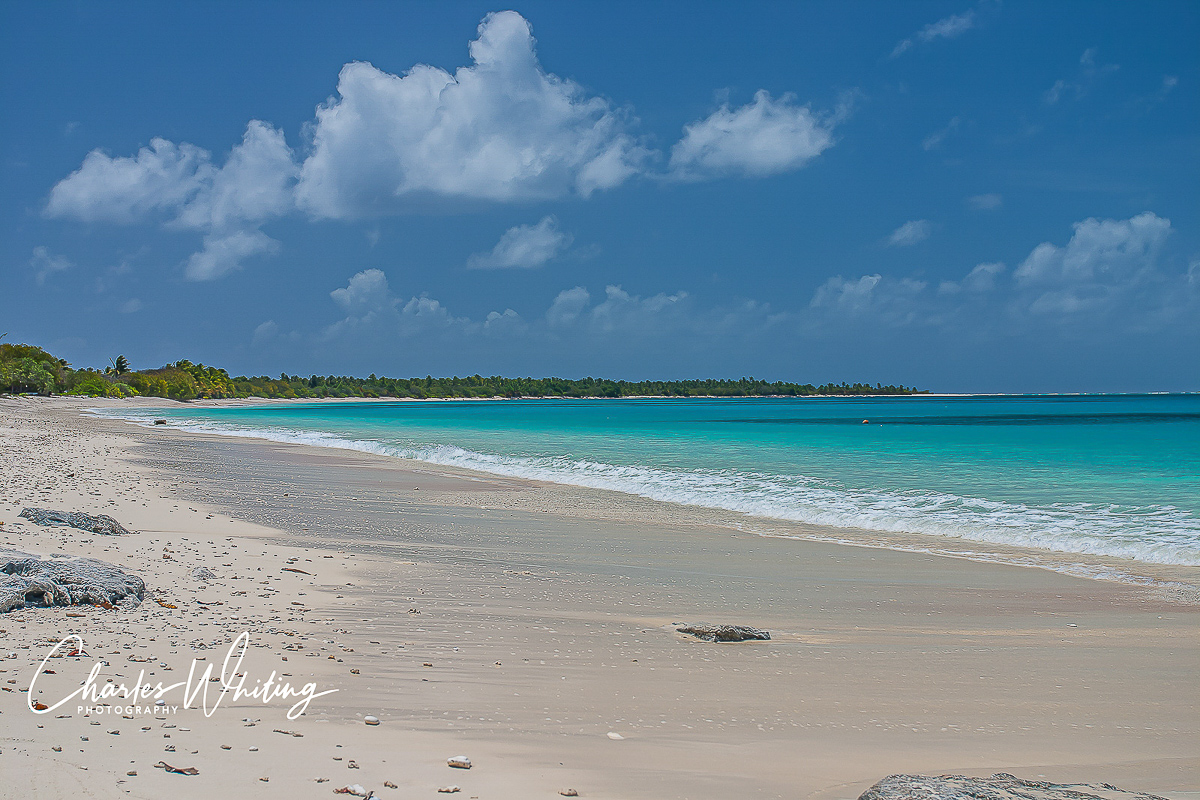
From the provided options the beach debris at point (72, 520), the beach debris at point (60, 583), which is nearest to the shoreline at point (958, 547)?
the beach debris at point (72, 520)

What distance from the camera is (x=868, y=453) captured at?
28.3 meters

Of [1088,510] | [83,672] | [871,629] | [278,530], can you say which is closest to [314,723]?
[83,672]

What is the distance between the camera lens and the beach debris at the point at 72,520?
9000mm

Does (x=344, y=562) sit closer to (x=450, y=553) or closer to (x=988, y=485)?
(x=450, y=553)

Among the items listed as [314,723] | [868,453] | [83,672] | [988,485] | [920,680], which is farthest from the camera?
[868,453]

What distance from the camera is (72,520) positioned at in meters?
9.09

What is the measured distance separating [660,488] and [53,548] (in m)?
13.1

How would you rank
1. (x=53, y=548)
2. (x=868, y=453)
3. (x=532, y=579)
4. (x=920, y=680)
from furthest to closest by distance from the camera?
(x=868, y=453) < (x=532, y=579) < (x=53, y=548) < (x=920, y=680)

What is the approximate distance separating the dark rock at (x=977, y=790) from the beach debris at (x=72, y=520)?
30.2 feet

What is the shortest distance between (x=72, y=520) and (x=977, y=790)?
9.88 m
